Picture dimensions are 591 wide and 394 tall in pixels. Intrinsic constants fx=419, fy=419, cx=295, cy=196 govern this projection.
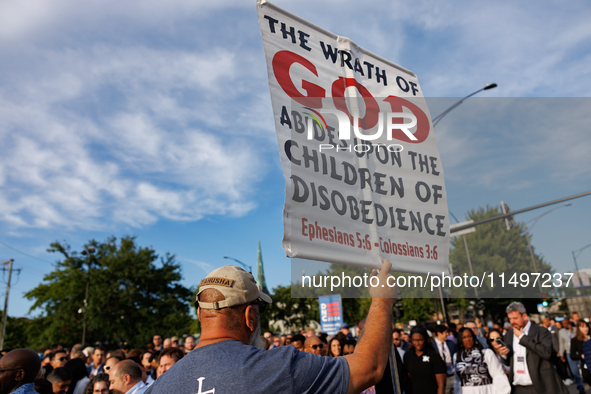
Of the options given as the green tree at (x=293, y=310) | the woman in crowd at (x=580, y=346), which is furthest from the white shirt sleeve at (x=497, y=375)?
the green tree at (x=293, y=310)

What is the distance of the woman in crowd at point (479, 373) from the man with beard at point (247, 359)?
16.6 ft

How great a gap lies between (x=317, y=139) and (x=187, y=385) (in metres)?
1.70

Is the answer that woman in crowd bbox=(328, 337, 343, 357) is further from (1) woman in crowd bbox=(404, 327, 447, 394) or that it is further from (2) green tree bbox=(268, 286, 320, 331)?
(2) green tree bbox=(268, 286, 320, 331)

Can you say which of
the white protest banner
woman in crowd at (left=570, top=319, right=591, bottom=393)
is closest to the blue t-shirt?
the white protest banner

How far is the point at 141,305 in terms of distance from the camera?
115 ft

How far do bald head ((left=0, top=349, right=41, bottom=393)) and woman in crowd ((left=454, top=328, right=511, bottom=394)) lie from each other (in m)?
5.50

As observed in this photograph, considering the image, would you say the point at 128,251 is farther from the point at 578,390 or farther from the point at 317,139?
the point at 317,139

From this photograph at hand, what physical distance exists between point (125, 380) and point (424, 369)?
4.08 m

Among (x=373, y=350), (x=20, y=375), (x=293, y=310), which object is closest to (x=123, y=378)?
(x=20, y=375)

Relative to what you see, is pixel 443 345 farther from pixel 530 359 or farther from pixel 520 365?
pixel 530 359

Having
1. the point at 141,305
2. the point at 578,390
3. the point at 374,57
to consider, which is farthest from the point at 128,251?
the point at 374,57

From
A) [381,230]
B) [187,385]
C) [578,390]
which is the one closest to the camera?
[187,385]

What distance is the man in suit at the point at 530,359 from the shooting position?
5.74 m

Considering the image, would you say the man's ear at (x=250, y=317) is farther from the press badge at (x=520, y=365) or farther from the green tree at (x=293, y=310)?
the green tree at (x=293, y=310)
